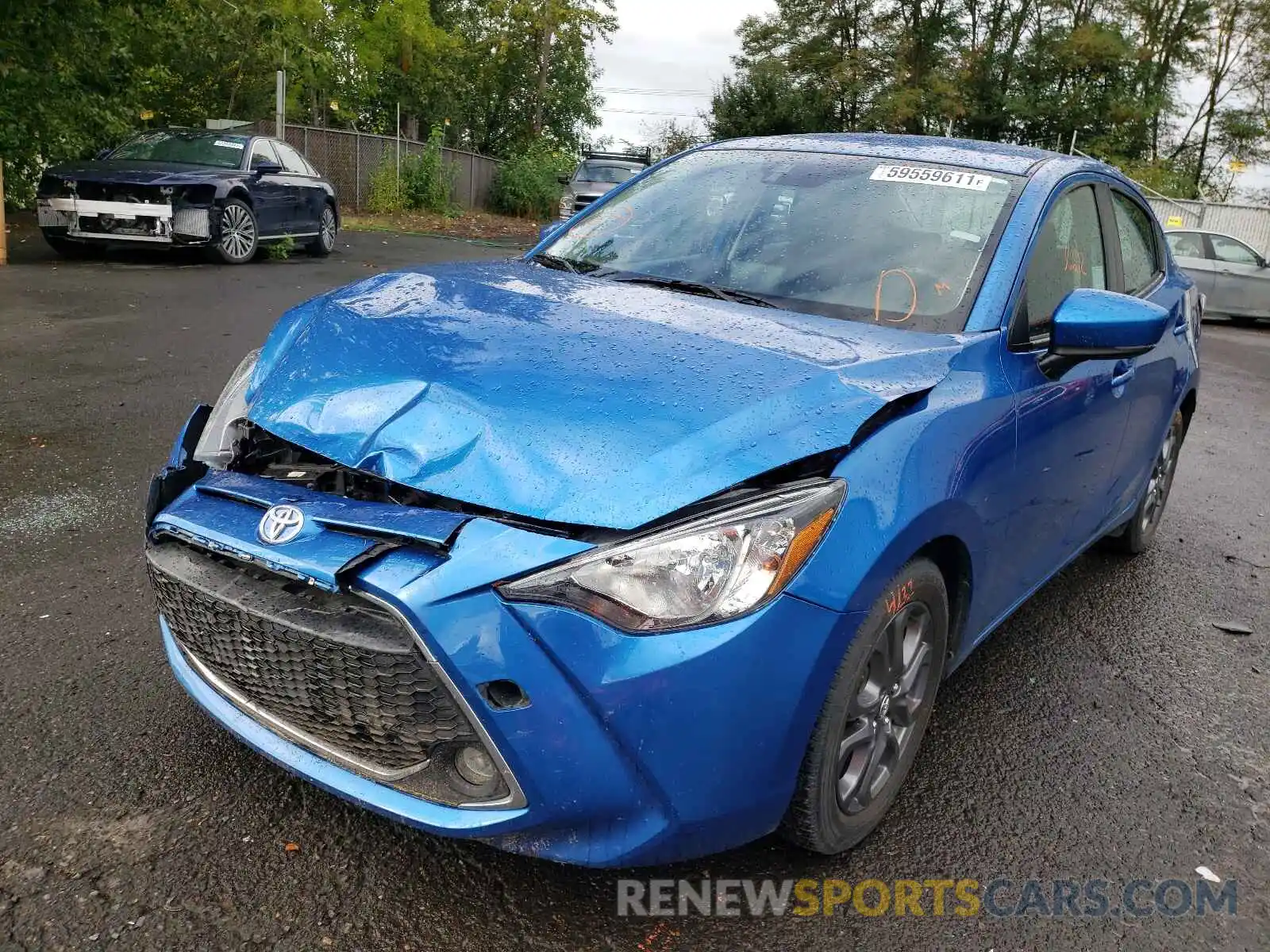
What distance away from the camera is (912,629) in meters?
2.47

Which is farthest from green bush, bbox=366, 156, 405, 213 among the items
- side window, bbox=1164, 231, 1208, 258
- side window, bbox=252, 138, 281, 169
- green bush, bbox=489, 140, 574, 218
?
side window, bbox=1164, 231, 1208, 258

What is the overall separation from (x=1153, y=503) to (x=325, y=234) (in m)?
12.8

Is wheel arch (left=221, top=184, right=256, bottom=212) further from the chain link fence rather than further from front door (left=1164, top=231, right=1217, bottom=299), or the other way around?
front door (left=1164, top=231, right=1217, bottom=299)

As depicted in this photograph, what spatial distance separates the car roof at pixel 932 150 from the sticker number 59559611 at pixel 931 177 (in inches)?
2.8

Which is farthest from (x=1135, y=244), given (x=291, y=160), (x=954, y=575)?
(x=291, y=160)

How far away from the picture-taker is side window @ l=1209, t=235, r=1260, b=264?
15.8m

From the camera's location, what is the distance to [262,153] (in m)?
13.4

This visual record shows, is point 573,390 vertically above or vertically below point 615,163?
below

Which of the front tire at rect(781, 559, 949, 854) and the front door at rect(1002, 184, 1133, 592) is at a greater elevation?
the front door at rect(1002, 184, 1133, 592)

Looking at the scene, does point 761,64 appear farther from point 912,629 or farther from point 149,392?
point 912,629

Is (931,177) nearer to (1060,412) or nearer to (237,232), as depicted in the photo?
(1060,412)

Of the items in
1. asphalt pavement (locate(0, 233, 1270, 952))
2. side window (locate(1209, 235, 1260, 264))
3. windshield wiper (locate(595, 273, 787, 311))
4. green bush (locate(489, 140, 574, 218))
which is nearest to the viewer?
asphalt pavement (locate(0, 233, 1270, 952))

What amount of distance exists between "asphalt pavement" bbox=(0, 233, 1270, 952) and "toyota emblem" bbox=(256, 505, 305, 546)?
0.75 m

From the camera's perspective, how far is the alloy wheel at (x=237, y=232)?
12.7 metres
